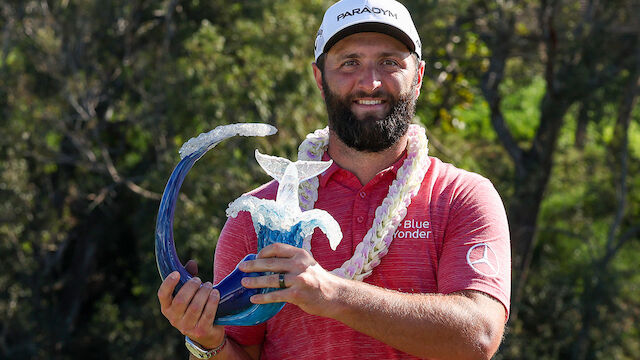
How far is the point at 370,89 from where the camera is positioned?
2553 millimetres

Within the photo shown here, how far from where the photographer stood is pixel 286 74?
924cm

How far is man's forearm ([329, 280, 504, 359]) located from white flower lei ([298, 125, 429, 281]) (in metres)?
0.27

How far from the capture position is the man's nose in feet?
8.36

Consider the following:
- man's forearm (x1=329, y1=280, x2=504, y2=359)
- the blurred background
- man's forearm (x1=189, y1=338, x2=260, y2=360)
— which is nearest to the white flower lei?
man's forearm (x1=329, y1=280, x2=504, y2=359)

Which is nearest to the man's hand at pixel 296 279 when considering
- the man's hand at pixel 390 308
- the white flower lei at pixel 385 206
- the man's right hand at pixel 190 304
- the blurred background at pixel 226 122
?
the man's hand at pixel 390 308

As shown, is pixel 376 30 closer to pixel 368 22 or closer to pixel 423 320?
pixel 368 22

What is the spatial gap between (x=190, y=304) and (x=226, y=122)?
680cm

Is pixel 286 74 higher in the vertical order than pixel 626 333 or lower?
higher

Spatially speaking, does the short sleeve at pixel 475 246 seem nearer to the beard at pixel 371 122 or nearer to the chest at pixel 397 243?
the chest at pixel 397 243

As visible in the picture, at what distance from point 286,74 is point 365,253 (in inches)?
275

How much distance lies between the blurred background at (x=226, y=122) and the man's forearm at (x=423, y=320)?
261 inches

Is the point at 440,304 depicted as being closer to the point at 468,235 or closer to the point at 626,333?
the point at 468,235

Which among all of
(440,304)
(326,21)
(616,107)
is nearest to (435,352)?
(440,304)

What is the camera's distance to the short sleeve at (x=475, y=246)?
232 centimetres
